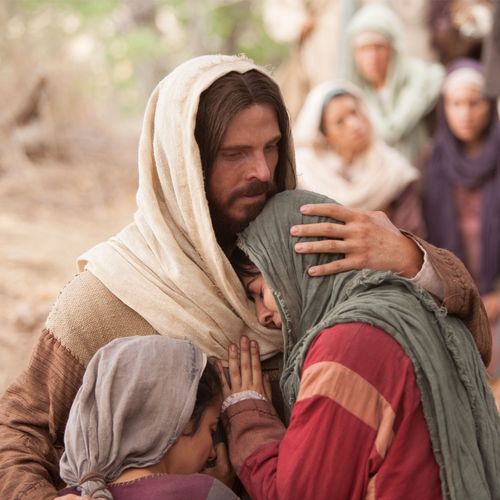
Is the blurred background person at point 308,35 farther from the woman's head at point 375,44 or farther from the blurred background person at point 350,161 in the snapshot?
the blurred background person at point 350,161

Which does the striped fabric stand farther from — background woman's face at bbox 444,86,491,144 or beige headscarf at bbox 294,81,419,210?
background woman's face at bbox 444,86,491,144

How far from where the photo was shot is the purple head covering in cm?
611

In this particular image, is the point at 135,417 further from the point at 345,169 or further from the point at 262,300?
the point at 345,169

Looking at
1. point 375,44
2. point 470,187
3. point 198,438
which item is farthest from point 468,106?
point 198,438

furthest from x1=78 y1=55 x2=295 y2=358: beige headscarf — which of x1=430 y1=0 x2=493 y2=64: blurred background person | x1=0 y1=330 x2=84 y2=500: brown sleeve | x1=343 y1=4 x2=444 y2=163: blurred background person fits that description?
x1=430 y1=0 x2=493 y2=64: blurred background person

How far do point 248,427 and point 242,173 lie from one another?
0.78 m

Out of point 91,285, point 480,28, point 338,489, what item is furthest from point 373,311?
point 480,28

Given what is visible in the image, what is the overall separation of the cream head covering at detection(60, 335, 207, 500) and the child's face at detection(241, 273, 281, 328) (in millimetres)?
317

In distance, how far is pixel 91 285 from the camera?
2.57 meters

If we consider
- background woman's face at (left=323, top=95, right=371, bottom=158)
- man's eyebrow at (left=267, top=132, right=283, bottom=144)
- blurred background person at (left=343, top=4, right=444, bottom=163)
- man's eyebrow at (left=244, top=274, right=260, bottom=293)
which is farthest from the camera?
blurred background person at (left=343, top=4, right=444, bottom=163)

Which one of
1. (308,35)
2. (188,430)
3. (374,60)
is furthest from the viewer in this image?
(308,35)

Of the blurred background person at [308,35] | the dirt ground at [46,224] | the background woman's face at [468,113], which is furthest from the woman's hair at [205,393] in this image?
the blurred background person at [308,35]

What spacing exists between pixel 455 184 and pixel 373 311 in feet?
14.4

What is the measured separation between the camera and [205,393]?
2.30 m
